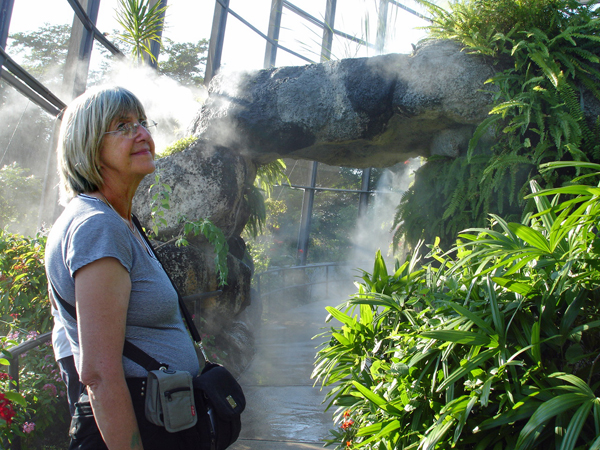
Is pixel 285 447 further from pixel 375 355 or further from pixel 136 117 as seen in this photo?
pixel 136 117

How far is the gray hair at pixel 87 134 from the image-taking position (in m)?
1.27

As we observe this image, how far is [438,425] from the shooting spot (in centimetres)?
160

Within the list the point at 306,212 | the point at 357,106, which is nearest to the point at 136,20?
the point at 357,106

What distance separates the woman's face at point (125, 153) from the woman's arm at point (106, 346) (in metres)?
0.36

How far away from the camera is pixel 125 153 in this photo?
1332 millimetres

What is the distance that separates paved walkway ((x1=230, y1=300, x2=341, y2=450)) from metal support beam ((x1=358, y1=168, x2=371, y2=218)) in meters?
5.27

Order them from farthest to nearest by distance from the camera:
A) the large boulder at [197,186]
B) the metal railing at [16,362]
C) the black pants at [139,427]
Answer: the large boulder at [197,186] → the metal railing at [16,362] → the black pants at [139,427]

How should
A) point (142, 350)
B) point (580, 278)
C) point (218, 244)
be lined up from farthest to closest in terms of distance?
1. point (218, 244)
2. point (580, 278)
3. point (142, 350)

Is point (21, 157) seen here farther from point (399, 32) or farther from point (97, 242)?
point (399, 32)

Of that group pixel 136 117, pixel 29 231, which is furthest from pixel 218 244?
pixel 136 117

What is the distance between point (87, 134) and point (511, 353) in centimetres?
162

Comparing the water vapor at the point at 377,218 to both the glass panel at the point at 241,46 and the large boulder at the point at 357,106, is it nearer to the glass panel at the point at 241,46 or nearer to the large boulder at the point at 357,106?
the glass panel at the point at 241,46

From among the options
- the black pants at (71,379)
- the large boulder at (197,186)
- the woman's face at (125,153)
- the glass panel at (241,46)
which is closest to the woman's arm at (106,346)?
the black pants at (71,379)

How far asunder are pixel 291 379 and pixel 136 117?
14.7 ft
